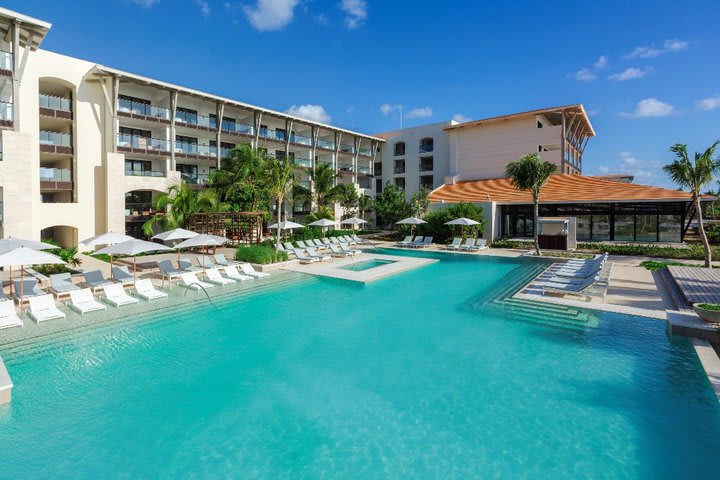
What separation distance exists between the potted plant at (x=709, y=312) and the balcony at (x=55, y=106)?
31.0 meters

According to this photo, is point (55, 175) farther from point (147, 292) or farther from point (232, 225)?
point (147, 292)

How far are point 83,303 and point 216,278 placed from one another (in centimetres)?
477

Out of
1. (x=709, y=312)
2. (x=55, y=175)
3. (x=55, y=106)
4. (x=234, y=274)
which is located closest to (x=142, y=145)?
(x=55, y=106)

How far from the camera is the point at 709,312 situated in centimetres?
904

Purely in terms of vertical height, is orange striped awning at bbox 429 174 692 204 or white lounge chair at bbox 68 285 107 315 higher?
orange striped awning at bbox 429 174 692 204

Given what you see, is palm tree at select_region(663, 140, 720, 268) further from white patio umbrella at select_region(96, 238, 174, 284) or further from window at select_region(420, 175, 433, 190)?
window at select_region(420, 175, 433, 190)

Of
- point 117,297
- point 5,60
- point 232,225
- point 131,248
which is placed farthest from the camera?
point 232,225

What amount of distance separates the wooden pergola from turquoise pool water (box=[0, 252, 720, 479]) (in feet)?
54.5

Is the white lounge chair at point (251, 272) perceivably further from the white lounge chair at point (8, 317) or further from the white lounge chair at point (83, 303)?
the white lounge chair at point (8, 317)

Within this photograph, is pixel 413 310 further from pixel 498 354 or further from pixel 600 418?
pixel 600 418

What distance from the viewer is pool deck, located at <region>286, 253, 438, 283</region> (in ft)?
56.1

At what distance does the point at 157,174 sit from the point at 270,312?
20689mm

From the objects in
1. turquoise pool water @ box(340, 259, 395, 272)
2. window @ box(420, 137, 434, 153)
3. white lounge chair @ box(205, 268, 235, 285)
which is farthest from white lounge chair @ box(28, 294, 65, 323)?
window @ box(420, 137, 434, 153)

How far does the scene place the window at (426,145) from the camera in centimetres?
4684
